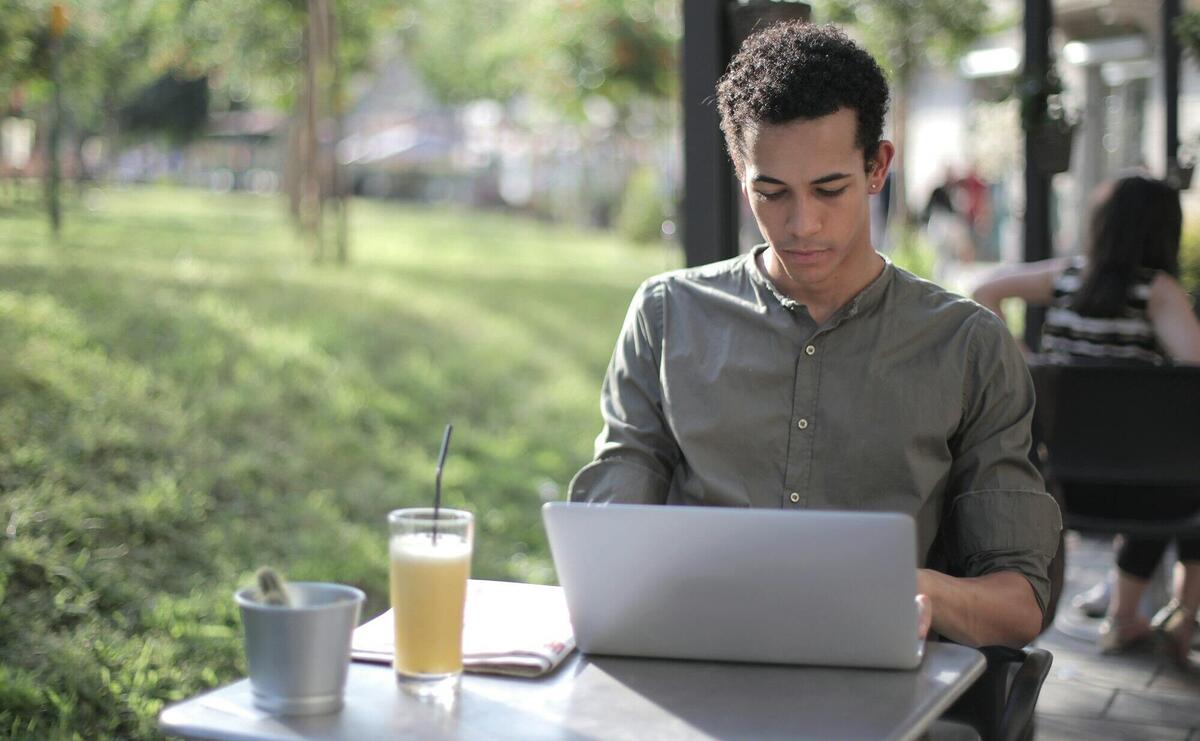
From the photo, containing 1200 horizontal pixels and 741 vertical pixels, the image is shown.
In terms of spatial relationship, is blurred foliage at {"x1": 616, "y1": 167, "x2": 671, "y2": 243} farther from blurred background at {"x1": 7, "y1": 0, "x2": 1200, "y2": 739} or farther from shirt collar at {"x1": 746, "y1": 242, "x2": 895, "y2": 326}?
shirt collar at {"x1": 746, "y1": 242, "x2": 895, "y2": 326}

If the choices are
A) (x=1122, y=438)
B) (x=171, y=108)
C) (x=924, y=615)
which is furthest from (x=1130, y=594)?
(x=171, y=108)

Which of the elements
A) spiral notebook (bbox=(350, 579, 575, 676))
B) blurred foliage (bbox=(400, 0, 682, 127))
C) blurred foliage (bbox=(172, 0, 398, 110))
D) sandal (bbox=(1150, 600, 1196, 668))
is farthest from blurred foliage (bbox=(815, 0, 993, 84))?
spiral notebook (bbox=(350, 579, 575, 676))

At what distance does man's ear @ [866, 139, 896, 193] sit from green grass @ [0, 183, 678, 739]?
7.03ft

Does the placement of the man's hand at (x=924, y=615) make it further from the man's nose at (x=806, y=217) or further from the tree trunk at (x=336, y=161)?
the tree trunk at (x=336, y=161)

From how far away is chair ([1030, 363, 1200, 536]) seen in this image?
353 cm

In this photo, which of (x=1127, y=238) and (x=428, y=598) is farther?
(x=1127, y=238)

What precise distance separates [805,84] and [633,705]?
78 cm

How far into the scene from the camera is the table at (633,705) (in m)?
1.23

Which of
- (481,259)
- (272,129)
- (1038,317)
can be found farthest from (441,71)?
(1038,317)

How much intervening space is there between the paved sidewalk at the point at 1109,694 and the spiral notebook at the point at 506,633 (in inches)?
78.7

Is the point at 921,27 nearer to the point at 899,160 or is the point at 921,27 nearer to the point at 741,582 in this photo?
the point at 899,160

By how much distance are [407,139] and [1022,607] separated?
2394cm

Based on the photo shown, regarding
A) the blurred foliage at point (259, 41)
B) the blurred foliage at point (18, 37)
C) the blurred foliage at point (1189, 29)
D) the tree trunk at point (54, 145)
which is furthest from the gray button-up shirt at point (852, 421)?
the blurred foliage at point (259, 41)

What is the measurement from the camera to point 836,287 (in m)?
1.86
